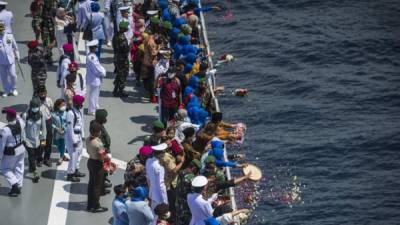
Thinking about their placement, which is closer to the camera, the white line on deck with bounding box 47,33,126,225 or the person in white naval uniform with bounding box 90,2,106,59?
the white line on deck with bounding box 47,33,126,225

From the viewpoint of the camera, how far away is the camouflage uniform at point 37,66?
94.8ft

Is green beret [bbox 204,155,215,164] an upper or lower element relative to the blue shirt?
upper

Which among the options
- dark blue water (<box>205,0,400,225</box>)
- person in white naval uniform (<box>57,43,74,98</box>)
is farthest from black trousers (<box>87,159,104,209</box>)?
dark blue water (<box>205,0,400,225</box>)

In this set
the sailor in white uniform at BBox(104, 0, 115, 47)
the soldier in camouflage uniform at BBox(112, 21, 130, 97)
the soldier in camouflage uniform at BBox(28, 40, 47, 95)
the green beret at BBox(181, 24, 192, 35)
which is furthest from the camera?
the sailor in white uniform at BBox(104, 0, 115, 47)

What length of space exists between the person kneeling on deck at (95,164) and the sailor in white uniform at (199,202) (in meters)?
3.12

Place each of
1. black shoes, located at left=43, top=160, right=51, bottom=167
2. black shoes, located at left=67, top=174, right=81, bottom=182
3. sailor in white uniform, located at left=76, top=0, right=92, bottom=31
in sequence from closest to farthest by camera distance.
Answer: black shoes, located at left=67, top=174, right=81, bottom=182, black shoes, located at left=43, top=160, right=51, bottom=167, sailor in white uniform, located at left=76, top=0, right=92, bottom=31

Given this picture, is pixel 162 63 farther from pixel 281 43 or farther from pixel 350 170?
pixel 281 43

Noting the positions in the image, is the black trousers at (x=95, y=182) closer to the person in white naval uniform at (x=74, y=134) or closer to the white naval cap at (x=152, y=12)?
the person in white naval uniform at (x=74, y=134)

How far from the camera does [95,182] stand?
2461 centimetres

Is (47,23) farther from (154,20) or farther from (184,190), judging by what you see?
(184,190)

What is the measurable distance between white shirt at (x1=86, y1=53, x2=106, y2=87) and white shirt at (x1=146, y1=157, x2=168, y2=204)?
619cm

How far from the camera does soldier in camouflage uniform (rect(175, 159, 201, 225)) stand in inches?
888

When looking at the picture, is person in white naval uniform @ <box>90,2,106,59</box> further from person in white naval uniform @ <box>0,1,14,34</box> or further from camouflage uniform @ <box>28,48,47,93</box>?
camouflage uniform @ <box>28,48,47,93</box>

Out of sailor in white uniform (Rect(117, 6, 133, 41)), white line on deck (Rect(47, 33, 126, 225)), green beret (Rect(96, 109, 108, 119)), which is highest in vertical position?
sailor in white uniform (Rect(117, 6, 133, 41))
